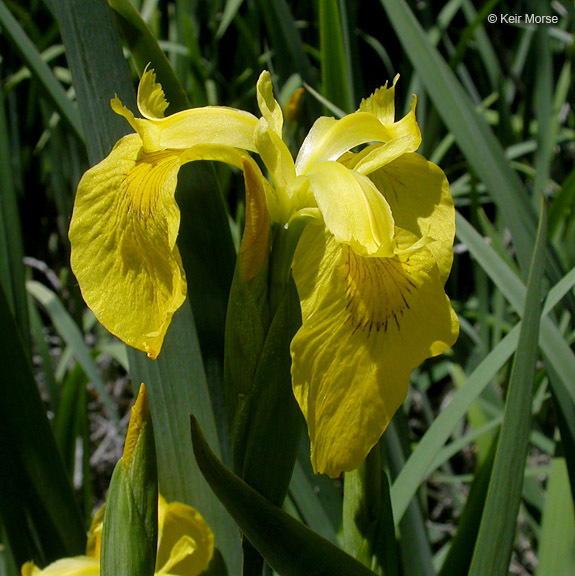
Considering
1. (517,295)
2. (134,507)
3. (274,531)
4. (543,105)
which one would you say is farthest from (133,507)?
(543,105)

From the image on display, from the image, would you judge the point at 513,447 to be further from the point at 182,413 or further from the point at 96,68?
the point at 96,68

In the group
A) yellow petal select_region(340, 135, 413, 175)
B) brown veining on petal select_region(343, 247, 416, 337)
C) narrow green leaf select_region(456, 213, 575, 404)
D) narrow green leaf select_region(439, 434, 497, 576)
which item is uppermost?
yellow petal select_region(340, 135, 413, 175)

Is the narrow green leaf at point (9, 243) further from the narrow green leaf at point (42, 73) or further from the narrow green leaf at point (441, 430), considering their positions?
the narrow green leaf at point (441, 430)

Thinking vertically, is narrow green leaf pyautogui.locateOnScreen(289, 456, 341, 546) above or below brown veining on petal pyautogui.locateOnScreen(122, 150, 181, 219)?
below

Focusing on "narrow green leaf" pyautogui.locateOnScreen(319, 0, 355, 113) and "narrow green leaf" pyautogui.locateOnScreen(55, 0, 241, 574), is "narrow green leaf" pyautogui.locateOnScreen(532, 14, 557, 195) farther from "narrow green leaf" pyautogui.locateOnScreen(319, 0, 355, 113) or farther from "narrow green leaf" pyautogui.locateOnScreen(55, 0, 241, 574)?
"narrow green leaf" pyautogui.locateOnScreen(55, 0, 241, 574)

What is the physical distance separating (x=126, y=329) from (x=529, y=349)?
0.94 feet

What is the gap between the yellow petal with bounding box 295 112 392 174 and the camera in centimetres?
54

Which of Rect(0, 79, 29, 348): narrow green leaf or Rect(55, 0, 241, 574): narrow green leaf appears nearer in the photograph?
Rect(55, 0, 241, 574): narrow green leaf

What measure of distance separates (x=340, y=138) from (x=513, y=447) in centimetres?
27

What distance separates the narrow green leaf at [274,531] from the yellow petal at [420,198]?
243mm

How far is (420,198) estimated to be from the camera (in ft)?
1.90

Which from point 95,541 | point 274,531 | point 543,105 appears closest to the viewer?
point 274,531

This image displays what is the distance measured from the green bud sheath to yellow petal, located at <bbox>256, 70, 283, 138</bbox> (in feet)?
0.77

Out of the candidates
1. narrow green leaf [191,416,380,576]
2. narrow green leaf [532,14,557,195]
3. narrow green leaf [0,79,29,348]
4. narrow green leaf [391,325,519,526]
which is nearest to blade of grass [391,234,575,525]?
narrow green leaf [391,325,519,526]
